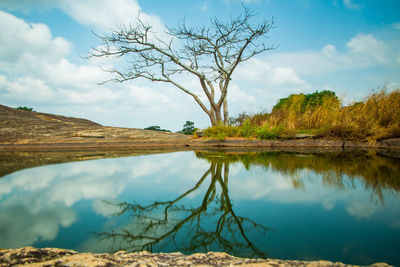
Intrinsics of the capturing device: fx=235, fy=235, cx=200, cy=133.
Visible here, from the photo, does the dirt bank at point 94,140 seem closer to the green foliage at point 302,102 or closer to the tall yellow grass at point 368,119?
the tall yellow grass at point 368,119

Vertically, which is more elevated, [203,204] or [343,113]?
[343,113]

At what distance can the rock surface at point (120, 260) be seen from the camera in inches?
31.0

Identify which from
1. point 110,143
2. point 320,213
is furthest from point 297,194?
point 110,143

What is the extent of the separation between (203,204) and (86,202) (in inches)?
35.6

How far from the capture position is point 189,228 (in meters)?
1.34

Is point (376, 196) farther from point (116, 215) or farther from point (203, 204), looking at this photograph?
point (116, 215)

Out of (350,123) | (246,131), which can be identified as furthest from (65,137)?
(350,123)

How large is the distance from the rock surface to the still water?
15cm

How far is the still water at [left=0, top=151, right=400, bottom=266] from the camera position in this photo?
1116 millimetres

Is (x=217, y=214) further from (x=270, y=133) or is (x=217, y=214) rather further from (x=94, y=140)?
(x=94, y=140)

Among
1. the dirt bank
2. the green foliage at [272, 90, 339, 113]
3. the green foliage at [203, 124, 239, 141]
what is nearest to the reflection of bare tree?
the dirt bank

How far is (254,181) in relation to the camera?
2402 millimetres

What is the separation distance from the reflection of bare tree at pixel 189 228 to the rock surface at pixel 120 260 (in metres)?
0.16

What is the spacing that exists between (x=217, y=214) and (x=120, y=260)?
0.74 metres
